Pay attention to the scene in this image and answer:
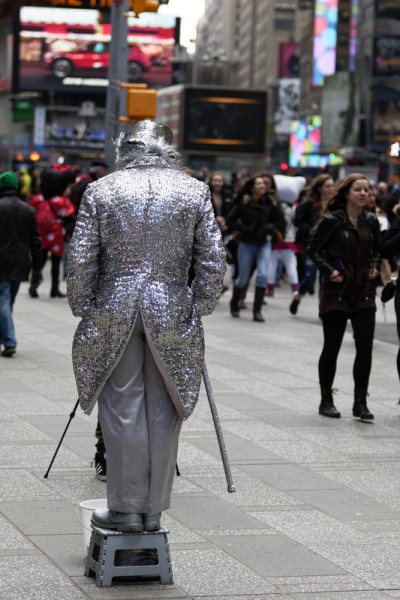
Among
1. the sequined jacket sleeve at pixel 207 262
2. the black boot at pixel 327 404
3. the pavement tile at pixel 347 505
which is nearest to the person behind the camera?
the sequined jacket sleeve at pixel 207 262

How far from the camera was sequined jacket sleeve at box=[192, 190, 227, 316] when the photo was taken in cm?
583

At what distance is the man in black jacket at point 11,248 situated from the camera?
13242 millimetres

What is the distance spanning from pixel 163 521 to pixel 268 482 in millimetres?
1182

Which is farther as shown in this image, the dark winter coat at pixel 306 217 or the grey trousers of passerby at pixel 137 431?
the dark winter coat at pixel 306 217

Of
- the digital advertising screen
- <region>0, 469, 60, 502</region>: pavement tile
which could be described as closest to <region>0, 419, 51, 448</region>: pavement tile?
<region>0, 469, 60, 502</region>: pavement tile

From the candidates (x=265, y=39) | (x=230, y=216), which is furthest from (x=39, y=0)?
(x=265, y=39)

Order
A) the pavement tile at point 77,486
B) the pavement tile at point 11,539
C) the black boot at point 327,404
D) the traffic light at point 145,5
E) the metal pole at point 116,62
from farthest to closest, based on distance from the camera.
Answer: the metal pole at point 116,62
the traffic light at point 145,5
the black boot at point 327,404
the pavement tile at point 77,486
the pavement tile at point 11,539

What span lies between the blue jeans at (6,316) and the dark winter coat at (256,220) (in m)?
4.79

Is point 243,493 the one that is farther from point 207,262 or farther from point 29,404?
point 29,404

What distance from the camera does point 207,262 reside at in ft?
19.1

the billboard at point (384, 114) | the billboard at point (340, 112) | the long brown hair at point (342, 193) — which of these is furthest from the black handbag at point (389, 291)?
the billboard at point (340, 112)

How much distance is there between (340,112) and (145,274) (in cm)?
9043

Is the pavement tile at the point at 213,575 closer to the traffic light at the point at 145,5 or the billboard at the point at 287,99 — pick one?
the traffic light at the point at 145,5

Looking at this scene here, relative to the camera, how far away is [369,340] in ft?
33.5
